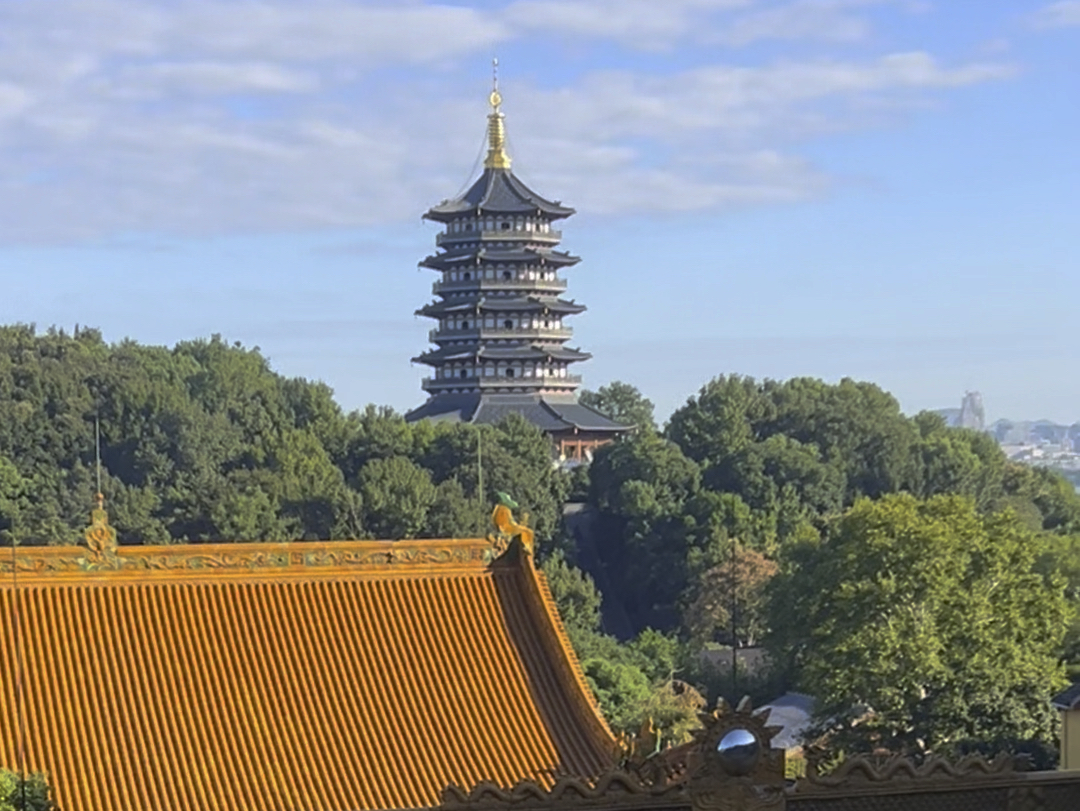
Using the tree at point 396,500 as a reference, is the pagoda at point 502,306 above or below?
above

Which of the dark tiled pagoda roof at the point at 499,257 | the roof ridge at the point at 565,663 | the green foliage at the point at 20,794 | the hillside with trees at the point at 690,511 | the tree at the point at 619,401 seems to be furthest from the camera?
the tree at the point at 619,401

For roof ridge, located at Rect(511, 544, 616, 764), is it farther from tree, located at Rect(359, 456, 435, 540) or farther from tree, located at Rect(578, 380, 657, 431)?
tree, located at Rect(578, 380, 657, 431)

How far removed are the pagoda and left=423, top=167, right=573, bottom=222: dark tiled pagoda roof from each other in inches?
1.5

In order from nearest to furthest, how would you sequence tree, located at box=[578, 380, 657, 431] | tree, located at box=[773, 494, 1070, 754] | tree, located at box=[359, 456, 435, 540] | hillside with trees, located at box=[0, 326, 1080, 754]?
tree, located at box=[773, 494, 1070, 754] < hillside with trees, located at box=[0, 326, 1080, 754] < tree, located at box=[359, 456, 435, 540] < tree, located at box=[578, 380, 657, 431]

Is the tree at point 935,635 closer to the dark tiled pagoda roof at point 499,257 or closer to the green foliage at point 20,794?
the green foliage at point 20,794

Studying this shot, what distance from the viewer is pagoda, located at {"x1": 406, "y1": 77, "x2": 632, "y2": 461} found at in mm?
61188

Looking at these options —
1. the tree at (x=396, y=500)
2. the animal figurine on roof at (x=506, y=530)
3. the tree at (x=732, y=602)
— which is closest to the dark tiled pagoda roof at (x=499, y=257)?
the tree at (x=396, y=500)

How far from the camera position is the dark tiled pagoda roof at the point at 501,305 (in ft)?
200

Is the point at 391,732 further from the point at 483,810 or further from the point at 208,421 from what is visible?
the point at 208,421

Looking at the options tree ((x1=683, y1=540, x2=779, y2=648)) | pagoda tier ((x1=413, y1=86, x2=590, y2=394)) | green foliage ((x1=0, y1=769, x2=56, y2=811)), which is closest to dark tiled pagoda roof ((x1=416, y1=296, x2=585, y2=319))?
pagoda tier ((x1=413, y1=86, x2=590, y2=394))

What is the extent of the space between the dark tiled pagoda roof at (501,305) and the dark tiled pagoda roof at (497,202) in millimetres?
3103

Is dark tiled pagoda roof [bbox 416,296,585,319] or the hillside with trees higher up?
dark tiled pagoda roof [bbox 416,296,585,319]

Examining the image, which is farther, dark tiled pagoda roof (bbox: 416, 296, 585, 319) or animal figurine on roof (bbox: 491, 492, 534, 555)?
dark tiled pagoda roof (bbox: 416, 296, 585, 319)

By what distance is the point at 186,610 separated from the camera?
16141mm
